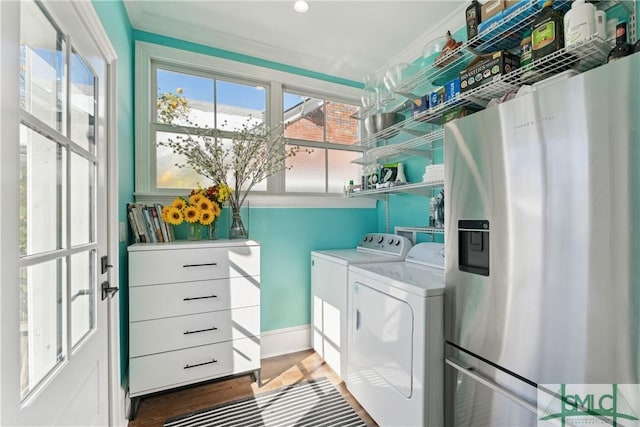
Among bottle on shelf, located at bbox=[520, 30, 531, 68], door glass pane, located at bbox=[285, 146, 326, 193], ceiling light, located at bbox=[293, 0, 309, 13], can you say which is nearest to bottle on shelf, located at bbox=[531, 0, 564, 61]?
bottle on shelf, located at bbox=[520, 30, 531, 68]

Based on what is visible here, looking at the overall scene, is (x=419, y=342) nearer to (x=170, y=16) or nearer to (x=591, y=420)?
(x=591, y=420)

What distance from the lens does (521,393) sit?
1.05 meters

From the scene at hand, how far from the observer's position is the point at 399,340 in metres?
1.47

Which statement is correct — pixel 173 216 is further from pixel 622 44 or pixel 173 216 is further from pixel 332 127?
pixel 622 44

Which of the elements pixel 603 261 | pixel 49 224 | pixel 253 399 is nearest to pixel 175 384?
pixel 253 399

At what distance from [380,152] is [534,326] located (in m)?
1.85

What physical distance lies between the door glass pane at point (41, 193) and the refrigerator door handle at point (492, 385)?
1.59 metres

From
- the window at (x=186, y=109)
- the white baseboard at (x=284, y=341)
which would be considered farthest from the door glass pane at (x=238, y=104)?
the white baseboard at (x=284, y=341)

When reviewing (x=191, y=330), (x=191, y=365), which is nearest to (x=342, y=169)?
(x=191, y=330)

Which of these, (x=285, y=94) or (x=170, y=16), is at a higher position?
(x=170, y=16)

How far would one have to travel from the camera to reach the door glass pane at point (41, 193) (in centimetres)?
76

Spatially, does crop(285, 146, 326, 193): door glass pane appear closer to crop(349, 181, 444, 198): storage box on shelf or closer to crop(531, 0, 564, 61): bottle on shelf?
crop(349, 181, 444, 198): storage box on shelf

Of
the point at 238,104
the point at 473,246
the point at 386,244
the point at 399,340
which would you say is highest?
the point at 238,104

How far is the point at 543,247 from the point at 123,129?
2.26 m
